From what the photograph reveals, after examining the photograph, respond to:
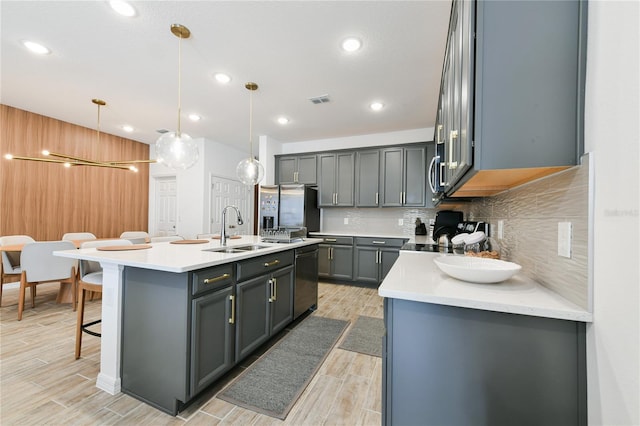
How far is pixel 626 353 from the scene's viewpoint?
0.65m

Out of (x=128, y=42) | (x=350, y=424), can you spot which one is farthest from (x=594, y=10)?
(x=128, y=42)

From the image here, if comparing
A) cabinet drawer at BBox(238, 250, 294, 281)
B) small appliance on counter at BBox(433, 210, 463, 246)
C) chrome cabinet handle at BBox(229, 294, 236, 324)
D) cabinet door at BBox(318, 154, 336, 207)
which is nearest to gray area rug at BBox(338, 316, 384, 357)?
cabinet drawer at BBox(238, 250, 294, 281)

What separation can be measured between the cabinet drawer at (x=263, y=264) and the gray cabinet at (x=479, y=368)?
120 centimetres

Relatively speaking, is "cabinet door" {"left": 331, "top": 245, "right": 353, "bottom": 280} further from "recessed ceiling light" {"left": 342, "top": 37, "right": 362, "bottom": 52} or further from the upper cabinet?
the upper cabinet

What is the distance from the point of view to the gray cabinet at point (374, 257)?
4.23m

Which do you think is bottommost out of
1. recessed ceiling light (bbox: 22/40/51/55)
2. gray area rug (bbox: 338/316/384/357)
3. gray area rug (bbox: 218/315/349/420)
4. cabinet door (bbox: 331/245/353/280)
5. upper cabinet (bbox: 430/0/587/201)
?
gray area rug (bbox: 338/316/384/357)

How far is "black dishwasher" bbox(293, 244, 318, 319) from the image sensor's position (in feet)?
9.28

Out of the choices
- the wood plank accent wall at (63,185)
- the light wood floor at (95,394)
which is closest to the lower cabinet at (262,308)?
the light wood floor at (95,394)

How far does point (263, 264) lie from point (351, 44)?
6.82 ft

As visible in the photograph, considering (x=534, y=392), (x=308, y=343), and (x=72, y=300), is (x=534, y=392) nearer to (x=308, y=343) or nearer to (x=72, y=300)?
(x=308, y=343)

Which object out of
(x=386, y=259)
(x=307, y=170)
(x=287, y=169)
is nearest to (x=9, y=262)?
(x=287, y=169)

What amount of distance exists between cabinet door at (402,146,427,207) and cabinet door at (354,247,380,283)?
102 centimetres

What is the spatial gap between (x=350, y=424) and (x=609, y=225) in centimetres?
154

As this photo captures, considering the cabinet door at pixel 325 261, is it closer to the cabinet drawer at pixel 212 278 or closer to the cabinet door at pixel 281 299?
the cabinet door at pixel 281 299
